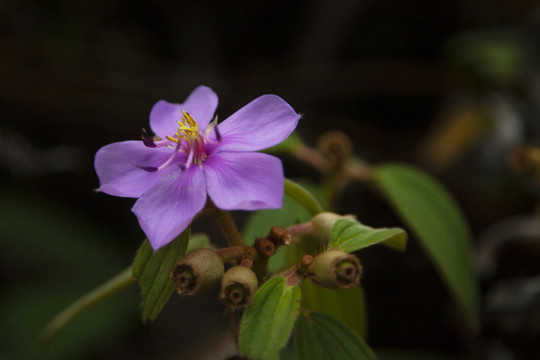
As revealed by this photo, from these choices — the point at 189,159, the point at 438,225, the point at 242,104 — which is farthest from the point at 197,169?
the point at 242,104

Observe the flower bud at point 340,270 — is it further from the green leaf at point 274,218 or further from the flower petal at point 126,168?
the green leaf at point 274,218

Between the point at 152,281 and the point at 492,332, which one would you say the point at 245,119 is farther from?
the point at 492,332

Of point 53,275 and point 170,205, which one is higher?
point 170,205

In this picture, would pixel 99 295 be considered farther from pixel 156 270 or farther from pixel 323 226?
pixel 323 226

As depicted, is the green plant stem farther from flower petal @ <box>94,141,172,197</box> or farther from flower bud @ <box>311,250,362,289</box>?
flower bud @ <box>311,250,362,289</box>

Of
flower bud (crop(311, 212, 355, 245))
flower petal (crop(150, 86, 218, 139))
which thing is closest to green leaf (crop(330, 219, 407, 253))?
flower bud (crop(311, 212, 355, 245))

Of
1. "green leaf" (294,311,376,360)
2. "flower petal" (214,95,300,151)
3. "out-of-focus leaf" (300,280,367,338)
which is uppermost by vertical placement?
"flower petal" (214,95,300,151)
